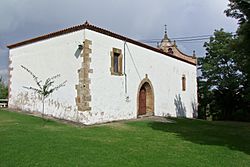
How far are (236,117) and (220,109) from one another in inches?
79.1

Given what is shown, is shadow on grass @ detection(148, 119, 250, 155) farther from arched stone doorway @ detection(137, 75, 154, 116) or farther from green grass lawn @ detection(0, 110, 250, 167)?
arched stone doorway @ detection(137, 75, 154, 116)

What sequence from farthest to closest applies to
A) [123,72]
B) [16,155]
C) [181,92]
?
1. [181,92]
2. [123,72]
3. [16,155]

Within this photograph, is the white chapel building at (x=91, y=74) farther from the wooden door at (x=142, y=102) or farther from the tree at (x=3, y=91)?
the tree at (x=3, y=91)

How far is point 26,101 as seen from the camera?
1822cm

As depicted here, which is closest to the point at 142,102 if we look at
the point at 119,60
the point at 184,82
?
the point at 119,60

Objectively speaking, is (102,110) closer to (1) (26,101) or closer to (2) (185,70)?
(1) (26,101)

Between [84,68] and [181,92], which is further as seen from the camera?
[181,92]

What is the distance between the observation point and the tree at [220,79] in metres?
A: 30.3

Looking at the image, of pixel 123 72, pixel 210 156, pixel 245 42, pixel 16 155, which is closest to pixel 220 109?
pixel 123 72

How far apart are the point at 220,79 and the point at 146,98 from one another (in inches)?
502

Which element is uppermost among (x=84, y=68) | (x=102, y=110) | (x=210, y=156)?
(x=84, y=68)

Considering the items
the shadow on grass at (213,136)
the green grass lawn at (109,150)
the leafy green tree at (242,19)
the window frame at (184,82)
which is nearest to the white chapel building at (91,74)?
the shadow on grass at (213,136)

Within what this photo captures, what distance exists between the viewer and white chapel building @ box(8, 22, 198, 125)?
50.5ft

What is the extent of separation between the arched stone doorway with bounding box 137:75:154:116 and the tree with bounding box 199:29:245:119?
11895 mm
